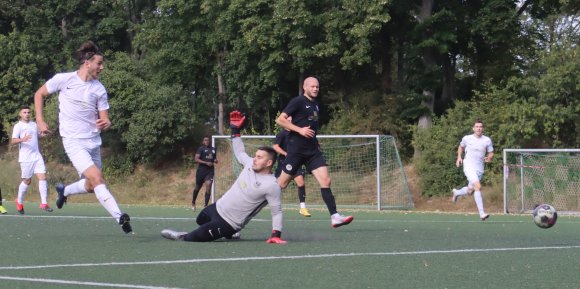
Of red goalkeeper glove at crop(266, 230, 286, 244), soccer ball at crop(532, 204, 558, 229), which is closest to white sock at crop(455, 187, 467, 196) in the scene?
soccer ball at crop(532, 204, 558, 229)

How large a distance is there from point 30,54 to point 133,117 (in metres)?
9.54

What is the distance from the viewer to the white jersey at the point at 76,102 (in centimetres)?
1113

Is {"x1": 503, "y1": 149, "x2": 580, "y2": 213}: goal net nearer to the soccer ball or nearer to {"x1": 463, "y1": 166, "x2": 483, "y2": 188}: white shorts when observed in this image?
{"x1": 463, "y1": 166, "x2": 483, "y2": 188}: white shorts

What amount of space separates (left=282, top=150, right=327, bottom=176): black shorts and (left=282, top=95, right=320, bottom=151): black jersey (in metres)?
0.08

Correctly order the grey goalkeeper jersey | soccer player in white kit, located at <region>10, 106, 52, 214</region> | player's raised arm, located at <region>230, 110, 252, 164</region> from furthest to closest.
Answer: soccer player in white kit, located at <region>10, 106, 52, 214</region> < player's raised arm, located at <region>230, 110, 252, 164</region> < the grey goalkeeper jersey

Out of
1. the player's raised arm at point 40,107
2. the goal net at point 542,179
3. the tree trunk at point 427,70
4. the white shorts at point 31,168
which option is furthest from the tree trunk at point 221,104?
the player's raised arm at point 40,107

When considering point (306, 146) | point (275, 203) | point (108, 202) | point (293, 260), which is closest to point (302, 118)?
point (306, 146)

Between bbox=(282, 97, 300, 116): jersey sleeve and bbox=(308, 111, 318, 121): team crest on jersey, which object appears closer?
bbox=(282, 97, 300, 116): jersey sleeve

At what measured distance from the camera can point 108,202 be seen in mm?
10797

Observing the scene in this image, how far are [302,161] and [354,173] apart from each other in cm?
1540

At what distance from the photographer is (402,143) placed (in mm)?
37562

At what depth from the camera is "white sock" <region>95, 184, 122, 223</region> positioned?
422 inches

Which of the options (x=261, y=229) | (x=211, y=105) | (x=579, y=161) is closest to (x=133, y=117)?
(x=211, y=105)

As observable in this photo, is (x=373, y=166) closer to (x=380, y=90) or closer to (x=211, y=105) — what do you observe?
(x=380, y=90)
